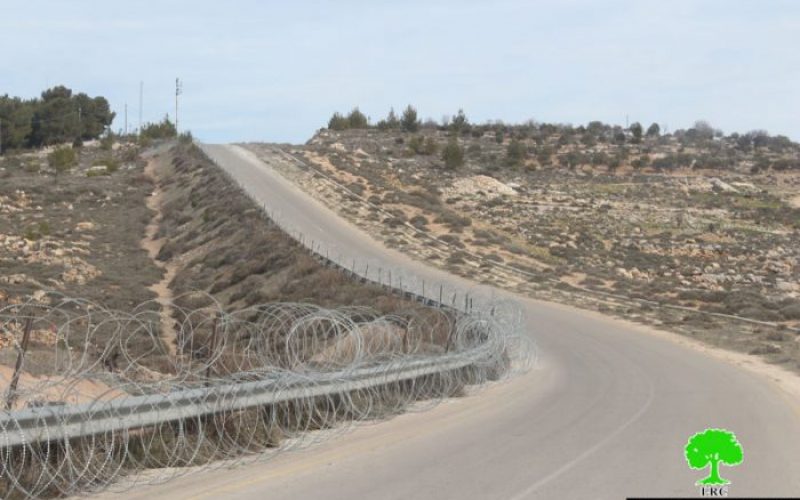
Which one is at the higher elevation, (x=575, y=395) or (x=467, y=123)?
(x=467, y=123)

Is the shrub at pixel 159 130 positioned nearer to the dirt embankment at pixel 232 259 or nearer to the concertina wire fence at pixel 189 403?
the dirt embankment at pixel 232 259

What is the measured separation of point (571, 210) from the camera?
6631 cm

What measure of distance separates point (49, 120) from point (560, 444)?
365 ft

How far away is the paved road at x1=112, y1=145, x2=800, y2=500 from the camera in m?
8.91

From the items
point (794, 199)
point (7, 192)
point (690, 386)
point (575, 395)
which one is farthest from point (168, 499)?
point (794, 199)

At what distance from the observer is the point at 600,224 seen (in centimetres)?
6131

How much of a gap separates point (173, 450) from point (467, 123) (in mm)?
120378

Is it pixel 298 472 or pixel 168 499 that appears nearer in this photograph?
pixel 168 499

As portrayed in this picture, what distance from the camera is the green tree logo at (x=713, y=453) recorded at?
30.7ft

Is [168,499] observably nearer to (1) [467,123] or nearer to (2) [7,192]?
(2) [7,192]

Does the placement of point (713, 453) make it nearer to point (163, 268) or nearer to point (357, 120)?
point (163, 268)

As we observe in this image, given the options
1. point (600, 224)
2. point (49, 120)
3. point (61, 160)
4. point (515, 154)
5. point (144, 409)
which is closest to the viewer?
point (144, 409)

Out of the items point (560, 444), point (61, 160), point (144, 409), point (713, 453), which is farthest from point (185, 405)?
point (61, 160)

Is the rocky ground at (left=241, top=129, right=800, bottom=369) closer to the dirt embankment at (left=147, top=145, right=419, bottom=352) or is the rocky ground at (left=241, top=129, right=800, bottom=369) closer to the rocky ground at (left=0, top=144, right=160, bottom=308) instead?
the dirt embankment at (left=147, top=145, right=419, bottom=352)
